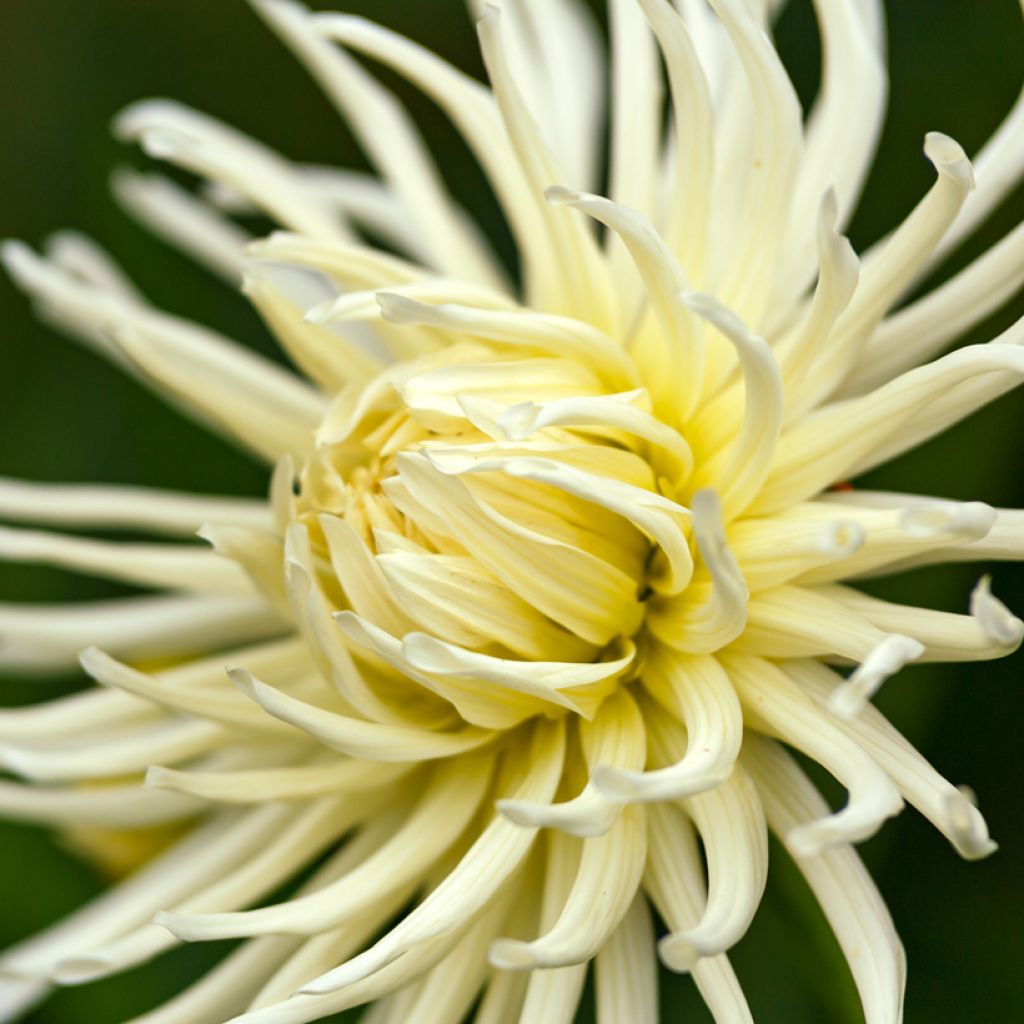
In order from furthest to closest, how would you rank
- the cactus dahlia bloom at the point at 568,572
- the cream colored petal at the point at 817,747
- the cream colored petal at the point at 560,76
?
1. the cream colored petal at the point at 560,76
2. the cactus dahlia bloom at the point at 568,572
3. the cream colored petal at the point at 817,747

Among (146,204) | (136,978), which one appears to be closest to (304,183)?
(146,204)

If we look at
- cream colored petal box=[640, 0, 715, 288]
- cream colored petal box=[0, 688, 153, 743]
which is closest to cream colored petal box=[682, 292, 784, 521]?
cream colored petal box=[640, 0, 715, 288]

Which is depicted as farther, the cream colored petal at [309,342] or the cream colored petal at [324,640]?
the cream colored petal at [309,342]

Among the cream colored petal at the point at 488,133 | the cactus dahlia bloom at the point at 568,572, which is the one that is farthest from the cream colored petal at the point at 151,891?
the cream colored petal at the point at 488,133

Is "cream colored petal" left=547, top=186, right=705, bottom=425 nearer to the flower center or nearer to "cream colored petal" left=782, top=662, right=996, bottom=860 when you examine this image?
the flower center

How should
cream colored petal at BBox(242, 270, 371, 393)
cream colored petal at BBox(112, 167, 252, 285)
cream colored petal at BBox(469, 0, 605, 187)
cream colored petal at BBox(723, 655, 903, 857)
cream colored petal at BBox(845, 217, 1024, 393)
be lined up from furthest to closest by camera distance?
cream colored petal at BBox(112, 167, 252, 285) < cream colored petal at BBox(469, 0, 605, 187) < cream colored petal at BBox(242, 270, 371, 393) < cream colored petal at BBox(845, 217, 1024, 393) < cream colored petal at BBox(723, 655, 903, 857)

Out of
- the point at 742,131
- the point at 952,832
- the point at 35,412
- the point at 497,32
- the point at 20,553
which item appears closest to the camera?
the point at 952,832

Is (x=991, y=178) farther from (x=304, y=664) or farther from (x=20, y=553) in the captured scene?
(x=20, y=553)

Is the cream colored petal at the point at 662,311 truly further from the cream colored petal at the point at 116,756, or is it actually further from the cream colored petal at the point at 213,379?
the cream colored petal at the point at 116,756
